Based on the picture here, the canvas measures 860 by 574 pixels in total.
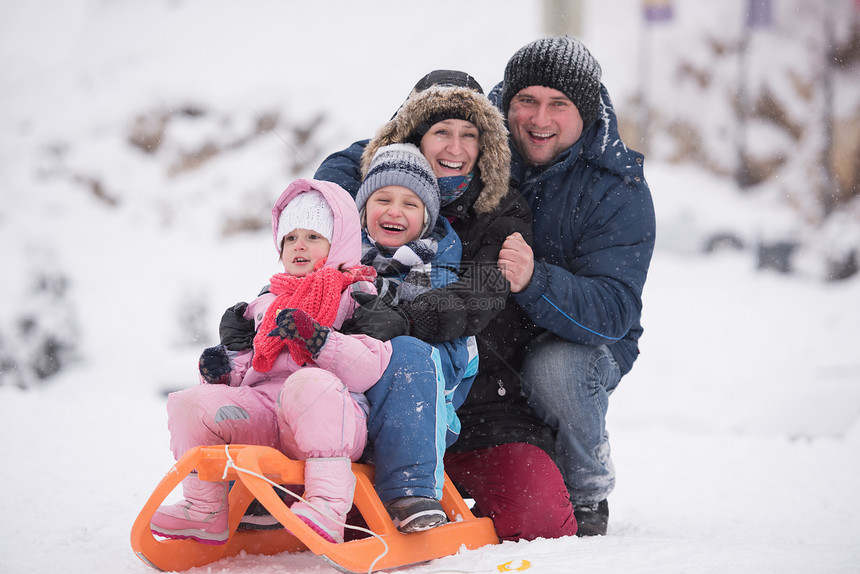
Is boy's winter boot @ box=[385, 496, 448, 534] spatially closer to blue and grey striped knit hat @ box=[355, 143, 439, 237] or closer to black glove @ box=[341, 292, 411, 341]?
black glove @ box=[341, 292, 411, 341]

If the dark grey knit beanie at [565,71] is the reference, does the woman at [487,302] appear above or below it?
below

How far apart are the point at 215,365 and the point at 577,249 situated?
1.11 metres

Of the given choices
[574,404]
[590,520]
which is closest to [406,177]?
[574,404]

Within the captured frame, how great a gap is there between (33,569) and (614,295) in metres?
1.56

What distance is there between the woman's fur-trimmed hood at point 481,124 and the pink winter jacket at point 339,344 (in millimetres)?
395

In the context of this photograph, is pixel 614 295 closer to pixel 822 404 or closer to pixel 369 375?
pixel 369 375

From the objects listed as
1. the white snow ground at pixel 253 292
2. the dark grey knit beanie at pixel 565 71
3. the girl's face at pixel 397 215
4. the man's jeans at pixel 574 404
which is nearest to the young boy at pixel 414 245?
the girl's face at pixel 397 215

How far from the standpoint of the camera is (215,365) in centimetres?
172

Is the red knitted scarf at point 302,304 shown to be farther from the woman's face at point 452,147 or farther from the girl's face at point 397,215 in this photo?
the woman's face at point 452,147

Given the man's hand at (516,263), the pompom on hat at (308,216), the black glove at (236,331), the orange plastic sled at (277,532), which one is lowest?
the orange plastic sled at (277,532)

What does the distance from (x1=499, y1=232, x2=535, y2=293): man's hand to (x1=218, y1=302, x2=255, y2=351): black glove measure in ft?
2.07

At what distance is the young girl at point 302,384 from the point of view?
153cm

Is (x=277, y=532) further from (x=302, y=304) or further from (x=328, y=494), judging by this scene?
(x=302, y=304)

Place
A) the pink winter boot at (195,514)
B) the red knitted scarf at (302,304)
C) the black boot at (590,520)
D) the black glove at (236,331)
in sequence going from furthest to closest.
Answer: the black boot at (590,520)
the black glove at (236,331)
the red knitted scarf at (302,304)
the pink winter boot at (195,514)
